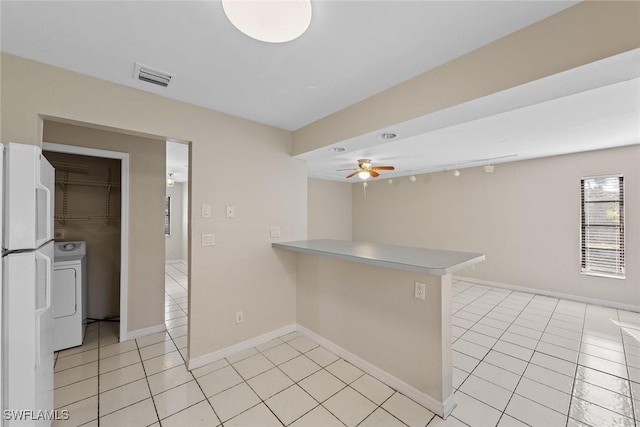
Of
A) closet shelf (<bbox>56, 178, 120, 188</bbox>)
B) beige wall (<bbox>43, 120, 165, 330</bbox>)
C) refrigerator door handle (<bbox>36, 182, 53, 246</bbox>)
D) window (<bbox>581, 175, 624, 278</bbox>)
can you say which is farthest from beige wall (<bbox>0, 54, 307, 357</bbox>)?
window (<bbox>581, 175, 624, 278</bbox>)

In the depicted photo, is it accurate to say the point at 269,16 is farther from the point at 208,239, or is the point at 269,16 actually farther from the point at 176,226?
the point at 176,226

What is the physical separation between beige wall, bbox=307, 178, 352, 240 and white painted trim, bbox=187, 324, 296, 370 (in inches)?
143

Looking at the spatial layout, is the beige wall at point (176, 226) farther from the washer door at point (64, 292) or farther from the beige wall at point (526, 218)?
the beige wall at point (526, 218)

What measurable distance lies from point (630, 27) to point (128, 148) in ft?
13.3

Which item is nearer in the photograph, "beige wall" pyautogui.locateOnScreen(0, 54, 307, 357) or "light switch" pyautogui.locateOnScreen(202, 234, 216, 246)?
"beige wall" pyautogui.locateOnScreen(0, 54, 307, 357)

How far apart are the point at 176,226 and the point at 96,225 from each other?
4.37 metres

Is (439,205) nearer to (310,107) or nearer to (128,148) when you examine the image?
(310,107)

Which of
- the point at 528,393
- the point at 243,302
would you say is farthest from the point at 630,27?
the point at 243,302

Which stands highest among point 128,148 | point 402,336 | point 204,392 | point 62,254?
point 128,148

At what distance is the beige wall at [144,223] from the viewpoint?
9.63 ft

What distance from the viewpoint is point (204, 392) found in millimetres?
2010

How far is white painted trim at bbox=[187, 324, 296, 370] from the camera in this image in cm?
235

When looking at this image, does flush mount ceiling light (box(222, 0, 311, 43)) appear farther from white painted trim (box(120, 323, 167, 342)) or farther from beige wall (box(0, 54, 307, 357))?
white painted trim (box(120, 323, 167, 342))

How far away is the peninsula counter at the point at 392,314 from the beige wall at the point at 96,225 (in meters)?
2.39
